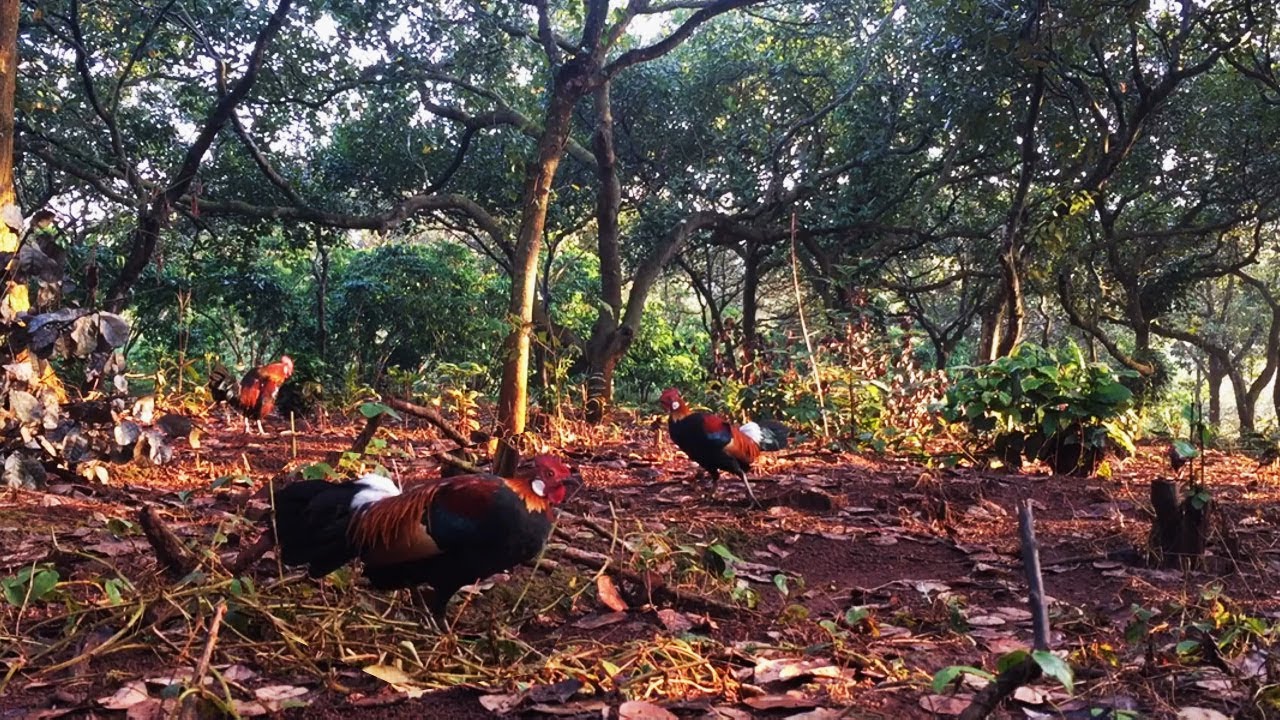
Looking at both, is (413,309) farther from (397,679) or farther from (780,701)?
(780,701)

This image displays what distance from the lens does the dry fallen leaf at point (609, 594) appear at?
334 cm

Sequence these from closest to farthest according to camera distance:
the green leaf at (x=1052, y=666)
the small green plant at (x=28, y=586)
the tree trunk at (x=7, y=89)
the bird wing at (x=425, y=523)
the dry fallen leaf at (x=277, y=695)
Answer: the green leaf at (x=1052, y=666), the dry fallen leaf at (x=277, y=695), the small green plant at (x=28, y=586), the bird wing at (x=425, y=523), the tree trunk at (x=7, y=89)

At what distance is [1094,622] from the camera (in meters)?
3.21

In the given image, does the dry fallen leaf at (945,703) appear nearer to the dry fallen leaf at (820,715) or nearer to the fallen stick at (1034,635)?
the dry fallen leaf at (820,715)

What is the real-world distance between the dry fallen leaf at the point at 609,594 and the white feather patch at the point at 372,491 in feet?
2.61

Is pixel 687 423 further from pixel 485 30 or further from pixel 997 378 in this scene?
pixel 485 30

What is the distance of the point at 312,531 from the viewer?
306 cm

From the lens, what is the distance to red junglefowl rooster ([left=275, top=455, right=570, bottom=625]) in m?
2.98

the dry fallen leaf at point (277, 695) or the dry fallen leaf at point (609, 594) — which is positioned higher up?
the dry fallen leaf at point (609, 594)

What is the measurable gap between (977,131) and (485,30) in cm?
525

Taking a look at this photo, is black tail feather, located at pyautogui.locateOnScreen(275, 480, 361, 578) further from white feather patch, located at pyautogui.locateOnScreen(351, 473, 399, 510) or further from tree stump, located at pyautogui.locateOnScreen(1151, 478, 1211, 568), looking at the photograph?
tree stump, located at pyautogui.locateOnScreen(1151, 478, 1211, 568)

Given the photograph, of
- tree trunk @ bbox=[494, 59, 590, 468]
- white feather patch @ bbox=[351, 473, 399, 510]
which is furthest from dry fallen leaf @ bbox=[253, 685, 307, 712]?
tree trunk @ bbox=[494, 59, 590, 468]

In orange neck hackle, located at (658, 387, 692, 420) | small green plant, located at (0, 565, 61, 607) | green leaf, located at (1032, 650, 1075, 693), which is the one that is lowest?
small green plant, located at (0, 565, 61, 607)

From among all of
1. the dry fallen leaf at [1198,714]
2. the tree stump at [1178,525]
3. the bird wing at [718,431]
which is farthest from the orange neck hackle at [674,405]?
the dry fallen leaf at [1198,714]
